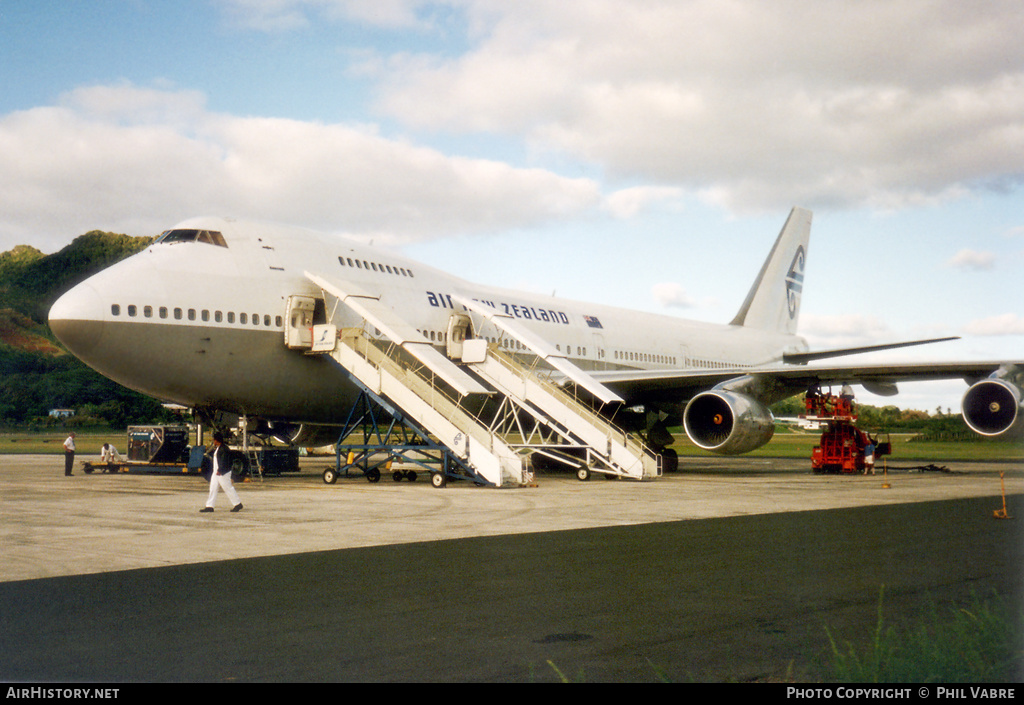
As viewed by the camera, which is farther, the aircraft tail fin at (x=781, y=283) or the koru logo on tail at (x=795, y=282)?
the koru logo on tail at (x=795, y=282)

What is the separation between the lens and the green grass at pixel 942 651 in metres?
4.02

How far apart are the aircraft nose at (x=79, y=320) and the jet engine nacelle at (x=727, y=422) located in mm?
13432

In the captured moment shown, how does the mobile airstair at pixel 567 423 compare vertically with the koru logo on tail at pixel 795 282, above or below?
below

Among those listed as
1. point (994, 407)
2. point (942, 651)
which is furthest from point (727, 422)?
point (942, 651)

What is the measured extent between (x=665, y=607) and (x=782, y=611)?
2.58 ft

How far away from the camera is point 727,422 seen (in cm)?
2120

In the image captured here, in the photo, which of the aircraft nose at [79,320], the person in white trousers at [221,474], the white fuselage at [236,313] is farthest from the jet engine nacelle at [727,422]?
the aircraft nose at [79,320]

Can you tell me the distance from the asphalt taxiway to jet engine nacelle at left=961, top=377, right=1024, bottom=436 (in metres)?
7.17

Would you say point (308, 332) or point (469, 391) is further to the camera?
point (308, 332)

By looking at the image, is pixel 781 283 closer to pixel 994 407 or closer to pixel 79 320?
pixel 994 407

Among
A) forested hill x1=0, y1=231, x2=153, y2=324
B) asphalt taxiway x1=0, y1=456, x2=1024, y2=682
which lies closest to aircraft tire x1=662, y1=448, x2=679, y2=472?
asphalt taxiway x1=0, y1=456, x2=1024, y2=682

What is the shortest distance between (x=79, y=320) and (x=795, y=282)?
3121 cm

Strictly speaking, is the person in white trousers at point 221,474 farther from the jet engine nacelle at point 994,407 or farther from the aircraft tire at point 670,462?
the jet engine nacelle at point 994,407

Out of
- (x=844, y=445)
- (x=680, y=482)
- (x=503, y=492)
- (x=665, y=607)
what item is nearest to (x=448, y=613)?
(x=665, y=607)
